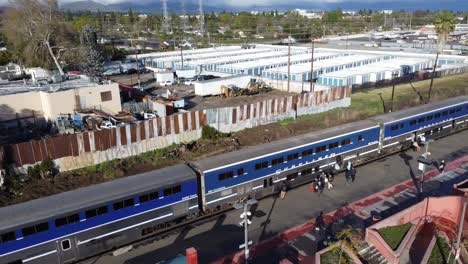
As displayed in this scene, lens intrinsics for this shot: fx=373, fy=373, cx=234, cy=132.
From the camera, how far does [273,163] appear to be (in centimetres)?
2511

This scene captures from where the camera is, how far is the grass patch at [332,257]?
1818 centimetres

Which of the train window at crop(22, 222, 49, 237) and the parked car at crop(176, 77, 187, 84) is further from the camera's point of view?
the parked car at crop(176, 77, 187, 84)

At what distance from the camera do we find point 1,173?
1012 inches

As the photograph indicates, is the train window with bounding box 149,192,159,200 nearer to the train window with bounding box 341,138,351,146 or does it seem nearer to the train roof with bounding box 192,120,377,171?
the train roof with bounding box 192,120,377,171

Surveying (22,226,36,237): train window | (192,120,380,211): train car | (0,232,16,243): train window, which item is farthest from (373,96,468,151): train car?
(0,232,16,243): train window

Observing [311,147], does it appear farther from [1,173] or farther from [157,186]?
[1,173]

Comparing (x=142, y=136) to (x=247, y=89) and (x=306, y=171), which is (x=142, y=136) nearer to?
(x=306, y=171)

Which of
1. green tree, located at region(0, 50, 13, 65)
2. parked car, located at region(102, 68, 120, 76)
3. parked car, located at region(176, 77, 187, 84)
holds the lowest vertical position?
parked car, located at region(176, 77, 187, 84)

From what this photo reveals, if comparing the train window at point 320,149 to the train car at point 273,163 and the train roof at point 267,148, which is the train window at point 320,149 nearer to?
the train car at point 273,163

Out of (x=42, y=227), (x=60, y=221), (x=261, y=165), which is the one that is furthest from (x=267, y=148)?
(x=42, y=227)

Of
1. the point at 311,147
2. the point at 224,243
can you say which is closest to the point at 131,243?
the point at 224,243

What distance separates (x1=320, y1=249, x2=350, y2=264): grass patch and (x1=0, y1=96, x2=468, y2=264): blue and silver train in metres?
7.38

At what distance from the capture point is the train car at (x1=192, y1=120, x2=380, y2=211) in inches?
904

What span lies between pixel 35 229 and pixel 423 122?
33.4m
